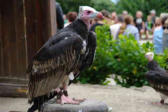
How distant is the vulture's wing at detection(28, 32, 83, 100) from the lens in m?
4.71

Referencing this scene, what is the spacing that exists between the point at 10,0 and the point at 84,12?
2262 mm

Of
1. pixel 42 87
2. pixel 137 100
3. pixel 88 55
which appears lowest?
pixel 137 100

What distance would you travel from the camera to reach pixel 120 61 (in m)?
7.79

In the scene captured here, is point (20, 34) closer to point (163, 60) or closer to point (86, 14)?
point (86, 14)

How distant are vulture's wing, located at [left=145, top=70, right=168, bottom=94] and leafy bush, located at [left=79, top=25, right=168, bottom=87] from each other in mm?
1268

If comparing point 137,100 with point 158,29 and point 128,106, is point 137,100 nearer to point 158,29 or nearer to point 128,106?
point 128,106

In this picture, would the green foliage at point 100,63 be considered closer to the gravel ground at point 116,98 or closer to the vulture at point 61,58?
the gravel ground at point 116,98

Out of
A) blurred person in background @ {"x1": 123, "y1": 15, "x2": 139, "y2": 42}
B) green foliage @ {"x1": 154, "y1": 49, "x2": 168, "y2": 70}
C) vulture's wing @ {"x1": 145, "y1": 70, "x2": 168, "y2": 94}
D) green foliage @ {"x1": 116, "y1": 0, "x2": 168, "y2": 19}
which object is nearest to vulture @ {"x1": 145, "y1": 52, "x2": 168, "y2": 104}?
vulture's wing @ {"x1": 145, "y1": 70, "x2": 168, "y2": 94}

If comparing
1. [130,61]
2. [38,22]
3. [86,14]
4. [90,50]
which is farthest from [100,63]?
[86,14]

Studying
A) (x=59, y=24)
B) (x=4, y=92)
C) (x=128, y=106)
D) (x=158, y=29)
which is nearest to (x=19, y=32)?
(x=4, y=92)

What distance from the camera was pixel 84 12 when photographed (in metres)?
4.86

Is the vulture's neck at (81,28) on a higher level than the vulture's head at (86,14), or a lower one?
lower

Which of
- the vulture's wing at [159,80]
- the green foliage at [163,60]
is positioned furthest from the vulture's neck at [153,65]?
the green foliage at [163,60]

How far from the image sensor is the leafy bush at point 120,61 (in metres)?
7.61
